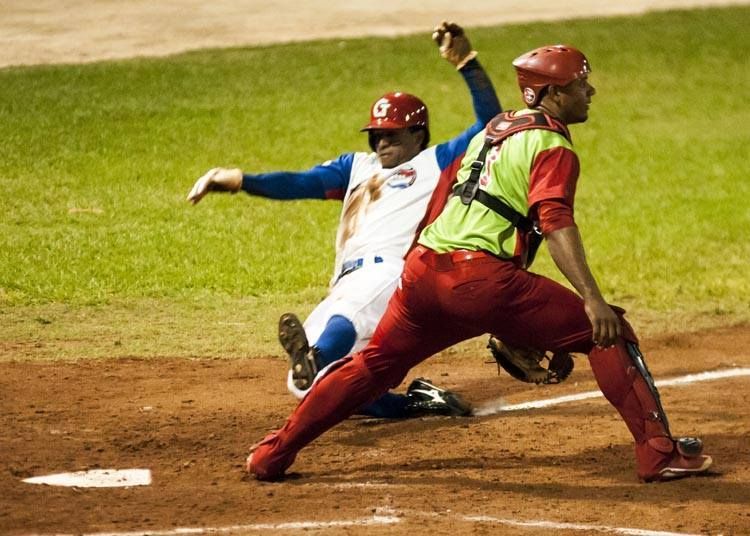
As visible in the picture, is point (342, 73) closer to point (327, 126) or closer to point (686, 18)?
point (327, 126)

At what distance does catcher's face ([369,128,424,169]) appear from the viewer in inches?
284

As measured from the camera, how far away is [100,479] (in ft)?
20.3

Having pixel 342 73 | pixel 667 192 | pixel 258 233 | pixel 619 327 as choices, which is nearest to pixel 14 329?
pixel 258 233

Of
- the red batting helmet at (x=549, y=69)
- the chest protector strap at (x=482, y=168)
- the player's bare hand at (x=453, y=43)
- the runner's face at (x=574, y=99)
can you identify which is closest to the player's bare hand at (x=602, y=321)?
the chest protector strap at (x=482, y=168)

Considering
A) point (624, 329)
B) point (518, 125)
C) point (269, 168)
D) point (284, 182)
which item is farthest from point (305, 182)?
point (269, 168)

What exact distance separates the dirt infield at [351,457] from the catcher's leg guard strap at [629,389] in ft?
0.86

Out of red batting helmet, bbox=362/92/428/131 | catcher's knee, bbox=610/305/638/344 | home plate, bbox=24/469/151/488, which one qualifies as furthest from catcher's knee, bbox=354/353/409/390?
red batting helmet, bbox=362/92/428/131

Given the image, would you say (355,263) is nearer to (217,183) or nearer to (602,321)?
(217,183)

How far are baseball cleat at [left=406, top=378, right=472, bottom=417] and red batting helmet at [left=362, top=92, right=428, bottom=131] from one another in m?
1.30

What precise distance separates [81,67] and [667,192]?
5.93 metres

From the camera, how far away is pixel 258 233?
11.6 m

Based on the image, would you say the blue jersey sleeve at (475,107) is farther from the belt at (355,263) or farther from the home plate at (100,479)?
the home plate at (100,479)

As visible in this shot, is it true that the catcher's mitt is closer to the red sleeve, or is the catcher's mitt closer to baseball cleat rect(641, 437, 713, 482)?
baseball cleat rect(641, 437, 713, 482)

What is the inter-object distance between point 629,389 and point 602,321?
1.22ft
